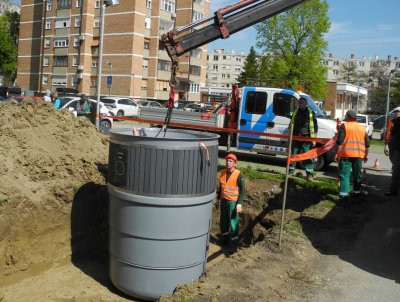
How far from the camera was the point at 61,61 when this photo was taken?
190 feet

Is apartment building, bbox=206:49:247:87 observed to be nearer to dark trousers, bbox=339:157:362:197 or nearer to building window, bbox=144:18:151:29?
building window, bbox=144:18:151:29

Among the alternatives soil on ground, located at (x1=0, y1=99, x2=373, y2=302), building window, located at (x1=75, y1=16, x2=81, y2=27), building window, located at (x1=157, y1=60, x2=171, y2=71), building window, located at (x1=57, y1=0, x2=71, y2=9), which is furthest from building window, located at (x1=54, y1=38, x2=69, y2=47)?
soil on ground, located at (x1=0, y1=99, x2=373, y2=302)

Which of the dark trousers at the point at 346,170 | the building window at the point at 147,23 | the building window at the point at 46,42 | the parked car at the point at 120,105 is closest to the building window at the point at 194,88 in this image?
A: the building window at the point at 147,23

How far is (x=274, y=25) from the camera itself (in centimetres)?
4319

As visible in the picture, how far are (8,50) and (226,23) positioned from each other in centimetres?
6094

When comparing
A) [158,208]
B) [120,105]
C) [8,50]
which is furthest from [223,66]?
[158,208]

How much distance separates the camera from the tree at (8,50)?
60750 millimetres

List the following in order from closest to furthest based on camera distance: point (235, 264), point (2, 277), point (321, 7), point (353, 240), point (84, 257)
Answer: point (235, 264)
point (2, 277)
point (353, 240)
point (84, 257)
point (321, 7)

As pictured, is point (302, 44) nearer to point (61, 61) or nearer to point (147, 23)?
point (147, 23)

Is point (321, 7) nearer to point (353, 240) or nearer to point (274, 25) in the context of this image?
point (274, 25)

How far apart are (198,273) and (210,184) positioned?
1217 mm

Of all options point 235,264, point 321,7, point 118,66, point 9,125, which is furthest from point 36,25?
point 235,264

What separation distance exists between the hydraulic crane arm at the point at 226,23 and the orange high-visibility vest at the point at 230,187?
2.47m

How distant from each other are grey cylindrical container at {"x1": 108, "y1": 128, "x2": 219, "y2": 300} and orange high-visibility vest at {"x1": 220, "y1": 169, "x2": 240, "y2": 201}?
5.72 feet
